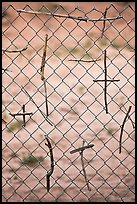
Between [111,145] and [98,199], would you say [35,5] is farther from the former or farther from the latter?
[98,199]

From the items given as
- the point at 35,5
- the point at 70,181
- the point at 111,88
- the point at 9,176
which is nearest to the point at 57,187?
the point at 70,181

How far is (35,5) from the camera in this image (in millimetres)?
6902

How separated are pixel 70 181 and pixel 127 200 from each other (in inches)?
18.5

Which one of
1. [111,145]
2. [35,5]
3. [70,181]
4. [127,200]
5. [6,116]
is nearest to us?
[127,200]

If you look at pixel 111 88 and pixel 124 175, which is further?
pixel 111 88

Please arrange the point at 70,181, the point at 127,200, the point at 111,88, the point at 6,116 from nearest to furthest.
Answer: the point at 127,200, the point at 70,181, the point at 6,116, the point at 111,88

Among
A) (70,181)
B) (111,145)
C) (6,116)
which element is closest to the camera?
(70,181)

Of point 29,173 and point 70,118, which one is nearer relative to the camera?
point 29,173

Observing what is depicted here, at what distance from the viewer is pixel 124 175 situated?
12.4ft

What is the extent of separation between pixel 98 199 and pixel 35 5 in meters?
3.97

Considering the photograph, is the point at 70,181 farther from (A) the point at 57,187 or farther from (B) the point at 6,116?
(B) the point at 6,116

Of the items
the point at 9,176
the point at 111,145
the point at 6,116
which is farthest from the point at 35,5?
the point at 9,176

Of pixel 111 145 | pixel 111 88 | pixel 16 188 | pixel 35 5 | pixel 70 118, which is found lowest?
pixel 16 188

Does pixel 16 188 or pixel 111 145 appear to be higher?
pixel 111 145
